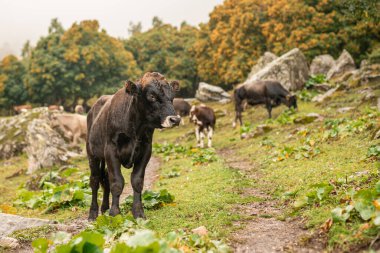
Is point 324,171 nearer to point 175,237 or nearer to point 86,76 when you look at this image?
point 175,237

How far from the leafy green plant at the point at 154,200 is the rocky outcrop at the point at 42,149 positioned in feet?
42.4

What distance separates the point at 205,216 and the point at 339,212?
2721 millimetres

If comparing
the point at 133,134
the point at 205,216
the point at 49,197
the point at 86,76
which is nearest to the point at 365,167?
the point at 205,216

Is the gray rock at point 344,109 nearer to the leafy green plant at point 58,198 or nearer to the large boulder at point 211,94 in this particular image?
the leafy green plant at point 58,198

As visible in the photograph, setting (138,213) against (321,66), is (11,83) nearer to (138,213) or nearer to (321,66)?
(321,66)

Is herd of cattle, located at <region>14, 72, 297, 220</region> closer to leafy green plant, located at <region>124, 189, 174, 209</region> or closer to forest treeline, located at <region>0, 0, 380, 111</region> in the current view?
leafy green plant, located at <region>124, 189, 174, 209</region>

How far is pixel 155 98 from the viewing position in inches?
292

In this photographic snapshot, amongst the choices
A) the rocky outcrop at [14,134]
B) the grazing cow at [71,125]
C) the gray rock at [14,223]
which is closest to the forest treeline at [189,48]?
the grazing cow at [71,125]

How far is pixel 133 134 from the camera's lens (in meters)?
7.75

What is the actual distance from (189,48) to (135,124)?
5569 centimetres

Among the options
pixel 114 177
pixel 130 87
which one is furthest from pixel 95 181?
pixel 130 87

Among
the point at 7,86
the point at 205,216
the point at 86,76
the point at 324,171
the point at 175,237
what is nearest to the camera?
the point at 175,237

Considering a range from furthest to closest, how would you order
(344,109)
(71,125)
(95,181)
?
1. (71,125)
2. (344,109)
3. (95,181)

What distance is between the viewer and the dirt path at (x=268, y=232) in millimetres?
5480
